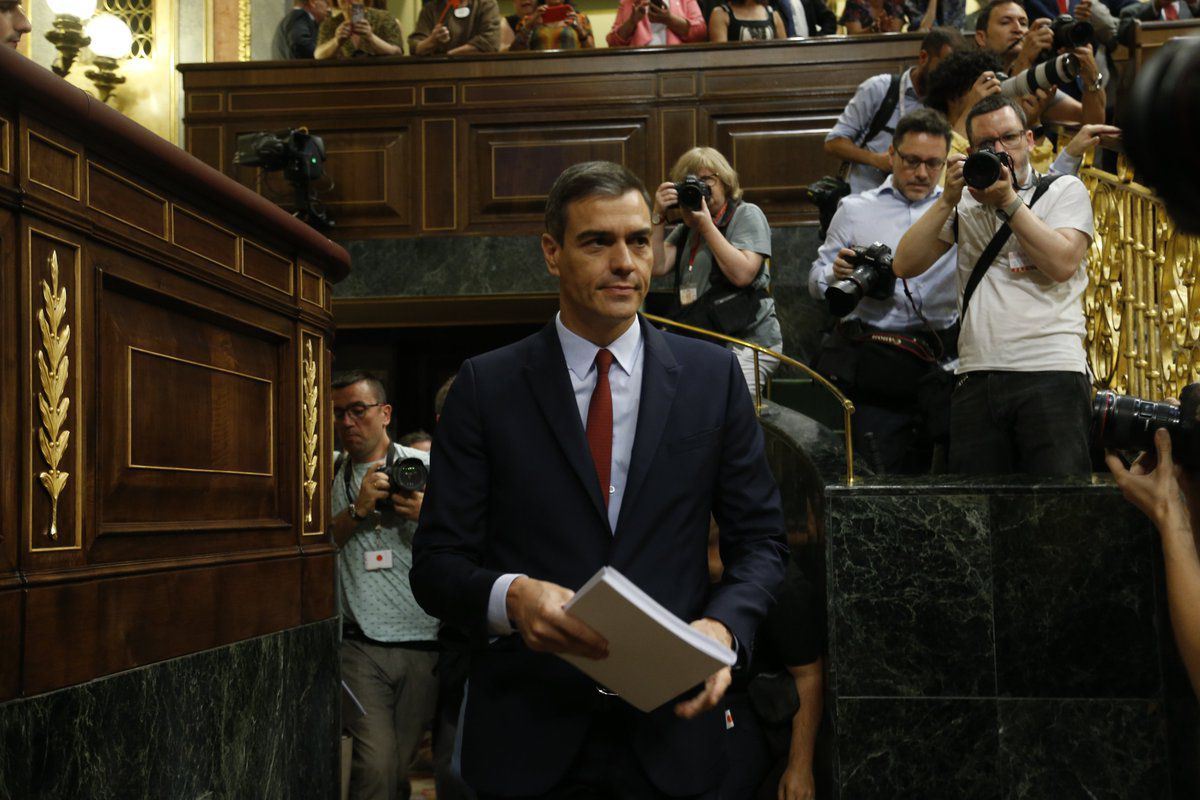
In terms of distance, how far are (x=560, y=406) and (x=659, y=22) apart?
656 centimetres

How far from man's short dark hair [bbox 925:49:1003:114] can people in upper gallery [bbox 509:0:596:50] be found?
143 inches

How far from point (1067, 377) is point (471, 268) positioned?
4.83 meters

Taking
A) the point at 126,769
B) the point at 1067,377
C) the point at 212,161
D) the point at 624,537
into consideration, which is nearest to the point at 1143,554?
the point at 1067,377

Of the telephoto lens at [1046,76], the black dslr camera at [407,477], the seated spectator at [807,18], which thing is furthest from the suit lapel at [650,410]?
the seated spectator at [807,18]

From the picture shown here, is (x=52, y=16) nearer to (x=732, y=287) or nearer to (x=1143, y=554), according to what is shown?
(x=732, y=287)

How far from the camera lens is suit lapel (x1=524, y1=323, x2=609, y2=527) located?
202 centimetres

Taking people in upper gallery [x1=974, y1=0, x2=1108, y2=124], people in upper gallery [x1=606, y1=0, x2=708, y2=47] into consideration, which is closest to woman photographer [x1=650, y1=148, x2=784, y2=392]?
people in upper gallery [x1=974, y1=0, x2=1108, y2=124]

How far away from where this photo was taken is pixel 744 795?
12.0 feet

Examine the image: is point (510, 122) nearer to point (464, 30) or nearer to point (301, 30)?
point (464, 30)

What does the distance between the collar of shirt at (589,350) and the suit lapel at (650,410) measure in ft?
0.07

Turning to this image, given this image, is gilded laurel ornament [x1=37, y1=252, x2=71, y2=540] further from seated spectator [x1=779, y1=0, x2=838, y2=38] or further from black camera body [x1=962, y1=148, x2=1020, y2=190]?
seated spectator [x1=779, y1=0, x2=838, y2=38]

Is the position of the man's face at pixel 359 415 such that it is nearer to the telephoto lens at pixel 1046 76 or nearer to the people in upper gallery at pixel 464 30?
the telephoto lens at pixel 1046 76

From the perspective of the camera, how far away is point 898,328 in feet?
15.5

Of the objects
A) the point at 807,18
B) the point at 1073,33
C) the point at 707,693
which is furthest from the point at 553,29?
the point at 707,693
